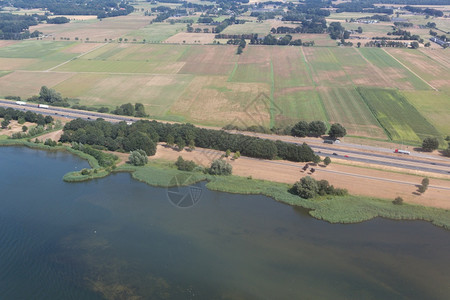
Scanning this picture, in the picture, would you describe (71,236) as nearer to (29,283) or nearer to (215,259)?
(29,283)

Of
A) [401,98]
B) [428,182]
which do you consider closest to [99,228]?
[428,182]

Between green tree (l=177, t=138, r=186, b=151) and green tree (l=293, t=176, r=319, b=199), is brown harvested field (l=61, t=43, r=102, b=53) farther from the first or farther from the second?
green tree (l=293, t=176, r=319, b=199)

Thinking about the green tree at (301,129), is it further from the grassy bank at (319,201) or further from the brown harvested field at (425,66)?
the brown harvested field at (425,66)

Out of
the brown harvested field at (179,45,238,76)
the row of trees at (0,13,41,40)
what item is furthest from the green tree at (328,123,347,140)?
the row of trees at (0,13,41,40)

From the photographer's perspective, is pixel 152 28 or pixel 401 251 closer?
pixel 401 251

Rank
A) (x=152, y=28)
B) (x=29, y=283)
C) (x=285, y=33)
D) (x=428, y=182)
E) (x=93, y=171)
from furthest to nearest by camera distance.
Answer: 1. (x=152, y=28)
2. (x=285, y=33)
3. (x=93, y=171)
4. (x=428, y=182)
5. (x=29, y=283)
